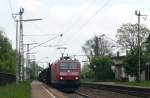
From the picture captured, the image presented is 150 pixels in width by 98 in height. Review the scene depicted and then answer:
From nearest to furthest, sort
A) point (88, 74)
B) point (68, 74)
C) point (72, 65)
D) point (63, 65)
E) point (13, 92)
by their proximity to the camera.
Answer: point (13, 92) → point (68, 74) → point (72, 65) → point (63, 65) → point (88, 74)

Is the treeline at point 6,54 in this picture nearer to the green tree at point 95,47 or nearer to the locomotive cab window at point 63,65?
the locomotive cab window at point 63,65

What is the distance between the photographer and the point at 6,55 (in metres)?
84.8

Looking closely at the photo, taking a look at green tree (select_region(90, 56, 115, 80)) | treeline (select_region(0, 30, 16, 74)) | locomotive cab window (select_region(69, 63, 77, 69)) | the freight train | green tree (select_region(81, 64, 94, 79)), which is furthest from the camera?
green tree (select_region(81, 64, 94, 79))

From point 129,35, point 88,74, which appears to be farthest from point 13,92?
point 88,74

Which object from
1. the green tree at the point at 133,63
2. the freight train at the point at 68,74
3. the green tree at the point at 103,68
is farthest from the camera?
the green tree at the point at 103,68

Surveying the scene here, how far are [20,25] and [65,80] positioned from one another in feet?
28.9

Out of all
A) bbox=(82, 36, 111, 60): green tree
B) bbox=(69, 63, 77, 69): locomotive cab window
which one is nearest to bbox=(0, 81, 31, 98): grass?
bbox=(69, 63, 77, 69): locomotive cab window

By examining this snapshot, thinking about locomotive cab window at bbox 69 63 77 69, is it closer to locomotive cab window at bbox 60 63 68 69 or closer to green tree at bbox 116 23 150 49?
locomotive cab window at bbox 60 63 68 69

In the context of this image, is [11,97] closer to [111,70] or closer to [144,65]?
[144,65]

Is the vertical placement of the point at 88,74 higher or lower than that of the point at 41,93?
higher

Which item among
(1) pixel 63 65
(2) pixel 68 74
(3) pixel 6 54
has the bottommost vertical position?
(2) pixel 68 74

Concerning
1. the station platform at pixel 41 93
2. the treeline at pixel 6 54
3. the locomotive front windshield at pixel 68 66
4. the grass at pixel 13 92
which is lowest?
the station platform at pixel 41 93

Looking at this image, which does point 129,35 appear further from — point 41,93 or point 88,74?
point 41,93

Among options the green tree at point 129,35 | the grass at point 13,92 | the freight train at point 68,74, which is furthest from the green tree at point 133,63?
the grass at point 13,92
